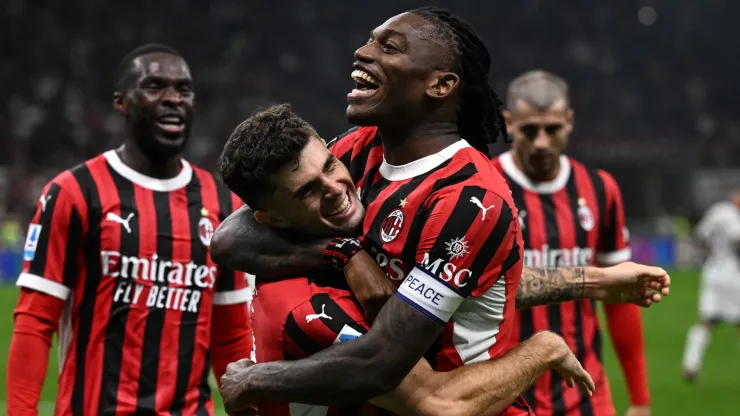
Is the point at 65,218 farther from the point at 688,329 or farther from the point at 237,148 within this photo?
the point at 688,329

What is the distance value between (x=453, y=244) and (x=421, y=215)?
0.13 metres

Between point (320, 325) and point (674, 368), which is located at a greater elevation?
point (320, 325)

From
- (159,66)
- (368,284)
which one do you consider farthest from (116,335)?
(368,284)

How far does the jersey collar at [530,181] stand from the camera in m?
4.95

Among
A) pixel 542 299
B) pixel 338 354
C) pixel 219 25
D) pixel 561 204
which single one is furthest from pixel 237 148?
pixel 219 25

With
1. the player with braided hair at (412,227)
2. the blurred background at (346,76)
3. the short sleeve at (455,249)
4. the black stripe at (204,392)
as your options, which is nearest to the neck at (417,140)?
the player with braided hair at (412,227)

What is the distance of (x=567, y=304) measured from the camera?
4.68 metres

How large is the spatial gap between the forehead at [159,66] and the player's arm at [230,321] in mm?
833

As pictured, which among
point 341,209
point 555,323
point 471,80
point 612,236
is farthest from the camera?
point 612,236

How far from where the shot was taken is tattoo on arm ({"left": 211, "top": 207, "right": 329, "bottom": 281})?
2797 millimetres

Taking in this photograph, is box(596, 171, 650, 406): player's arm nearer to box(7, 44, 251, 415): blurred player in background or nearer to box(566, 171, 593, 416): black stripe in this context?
box(566, 171, 593, 416): black stripe

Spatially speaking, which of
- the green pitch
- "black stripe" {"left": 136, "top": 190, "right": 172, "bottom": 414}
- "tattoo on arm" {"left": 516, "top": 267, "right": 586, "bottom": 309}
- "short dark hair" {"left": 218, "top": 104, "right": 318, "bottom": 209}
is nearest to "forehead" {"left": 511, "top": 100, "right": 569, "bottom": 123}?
A: "tattoo on arm" {"left": 516, "top": 267, "right": 586, "bottom": 309}

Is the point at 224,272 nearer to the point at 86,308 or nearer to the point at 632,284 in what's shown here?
the point at 86,308

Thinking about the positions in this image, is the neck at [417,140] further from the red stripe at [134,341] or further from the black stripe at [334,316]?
the red stripe at [134,341]
